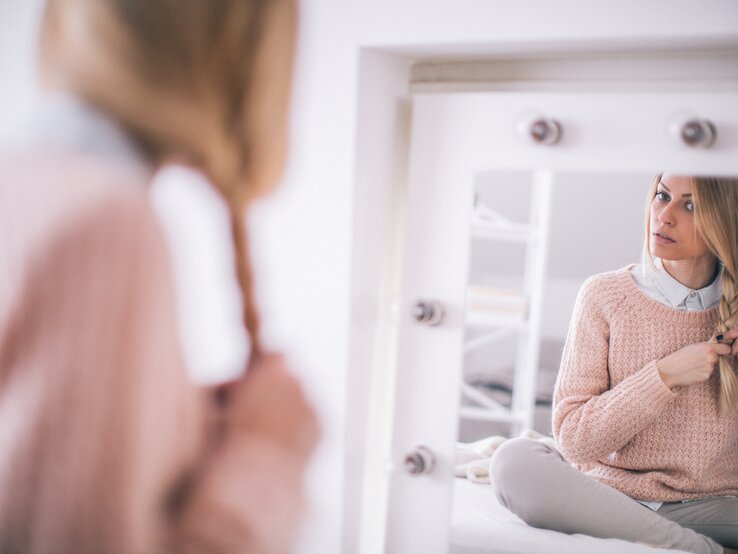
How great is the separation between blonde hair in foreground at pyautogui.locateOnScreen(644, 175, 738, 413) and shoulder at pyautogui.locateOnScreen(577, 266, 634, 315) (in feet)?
0.21

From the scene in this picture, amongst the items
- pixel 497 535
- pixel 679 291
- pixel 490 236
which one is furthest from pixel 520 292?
pixel 497 535

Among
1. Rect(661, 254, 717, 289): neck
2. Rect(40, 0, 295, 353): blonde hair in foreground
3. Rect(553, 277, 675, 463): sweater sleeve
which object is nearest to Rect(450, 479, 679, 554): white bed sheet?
Rect(553, 277, 675, 463): sweater sleeve

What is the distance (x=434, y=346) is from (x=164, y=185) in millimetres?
406

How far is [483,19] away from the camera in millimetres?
679

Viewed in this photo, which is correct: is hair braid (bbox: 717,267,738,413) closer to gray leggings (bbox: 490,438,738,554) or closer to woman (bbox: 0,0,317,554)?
gray leggings (bbox: 490,438,738,554)

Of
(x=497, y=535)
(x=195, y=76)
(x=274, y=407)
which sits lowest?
(x=497, y=535)

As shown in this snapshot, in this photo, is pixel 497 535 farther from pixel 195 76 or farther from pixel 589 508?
pixel 195 76

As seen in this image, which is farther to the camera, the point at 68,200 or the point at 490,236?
the point at 490,236

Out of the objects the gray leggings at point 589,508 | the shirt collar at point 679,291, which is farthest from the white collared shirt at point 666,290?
the gray leggings at point 589,508

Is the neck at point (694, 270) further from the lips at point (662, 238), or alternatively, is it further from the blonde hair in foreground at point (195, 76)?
the blonde hair in foreground at point (195, 76)

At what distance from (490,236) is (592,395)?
238mm

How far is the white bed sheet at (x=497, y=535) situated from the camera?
2.44 feet

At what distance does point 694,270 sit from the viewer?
709 millimetres

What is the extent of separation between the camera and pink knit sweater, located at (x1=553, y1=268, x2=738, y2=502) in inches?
27.8
